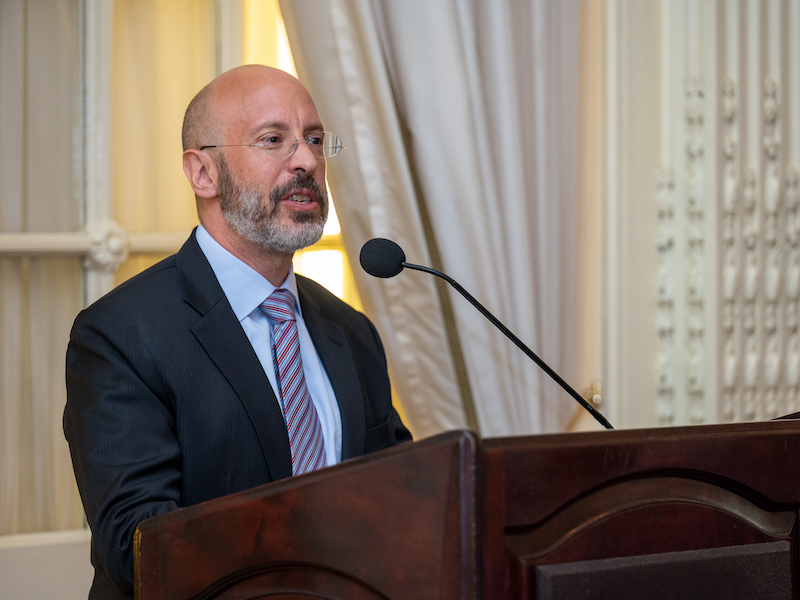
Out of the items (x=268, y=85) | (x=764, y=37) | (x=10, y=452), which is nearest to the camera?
(x=268, y=85)

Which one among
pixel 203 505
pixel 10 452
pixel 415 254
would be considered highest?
pixel 415 254

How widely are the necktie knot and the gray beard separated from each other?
9cm

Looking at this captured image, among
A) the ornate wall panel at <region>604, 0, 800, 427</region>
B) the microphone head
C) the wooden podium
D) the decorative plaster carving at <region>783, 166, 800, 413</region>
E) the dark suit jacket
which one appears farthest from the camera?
the decorative plaster carving at <region>783, 166, 800, 413</region>

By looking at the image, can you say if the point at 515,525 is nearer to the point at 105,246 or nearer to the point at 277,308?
the point at 277,308

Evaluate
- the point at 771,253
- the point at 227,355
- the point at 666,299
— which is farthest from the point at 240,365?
the point at 771,253

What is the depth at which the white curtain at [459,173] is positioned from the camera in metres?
1.86

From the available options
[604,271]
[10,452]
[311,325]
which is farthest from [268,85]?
[604,271]

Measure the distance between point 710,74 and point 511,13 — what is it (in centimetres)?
66

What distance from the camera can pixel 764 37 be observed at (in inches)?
90.5

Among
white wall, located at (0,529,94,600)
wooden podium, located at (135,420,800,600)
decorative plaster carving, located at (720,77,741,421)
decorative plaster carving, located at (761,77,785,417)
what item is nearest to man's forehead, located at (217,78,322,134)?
wooden podium, located at (135,420,800,600)

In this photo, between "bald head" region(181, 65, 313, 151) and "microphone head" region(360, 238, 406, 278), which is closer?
"microphone head" region(360, 238, 406, 278)

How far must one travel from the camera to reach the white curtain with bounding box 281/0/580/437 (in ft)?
6.09

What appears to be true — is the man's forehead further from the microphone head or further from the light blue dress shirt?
the microphone head

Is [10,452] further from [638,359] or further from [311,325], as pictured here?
[638,359]
